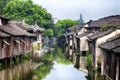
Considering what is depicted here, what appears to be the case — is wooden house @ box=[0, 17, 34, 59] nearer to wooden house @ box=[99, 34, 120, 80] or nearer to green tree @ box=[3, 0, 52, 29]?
wooden house @ box=[99, 34, 120, 80]

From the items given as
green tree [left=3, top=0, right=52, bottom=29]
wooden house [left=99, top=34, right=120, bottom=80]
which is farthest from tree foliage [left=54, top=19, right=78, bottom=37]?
wooden house [left=99, top=34, right=120, bottom=80]

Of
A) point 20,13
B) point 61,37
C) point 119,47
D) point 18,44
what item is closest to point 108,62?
point 119,47

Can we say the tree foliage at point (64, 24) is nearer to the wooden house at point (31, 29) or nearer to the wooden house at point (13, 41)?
the wooden house at point (31, 29)

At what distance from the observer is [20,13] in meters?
109

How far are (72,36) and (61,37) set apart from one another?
40.9 m

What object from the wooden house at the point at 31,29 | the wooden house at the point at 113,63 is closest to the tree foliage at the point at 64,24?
the wooden house at the point at 31,29

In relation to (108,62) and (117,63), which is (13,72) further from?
(117,63)

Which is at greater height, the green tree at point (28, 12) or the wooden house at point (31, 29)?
the green tree at point (28, 12)

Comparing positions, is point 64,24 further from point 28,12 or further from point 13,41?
point 13,41

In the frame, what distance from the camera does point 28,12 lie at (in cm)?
11012

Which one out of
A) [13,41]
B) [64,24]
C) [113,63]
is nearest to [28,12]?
[64,24]

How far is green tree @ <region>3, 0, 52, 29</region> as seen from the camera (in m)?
109

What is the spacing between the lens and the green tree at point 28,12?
356 feet

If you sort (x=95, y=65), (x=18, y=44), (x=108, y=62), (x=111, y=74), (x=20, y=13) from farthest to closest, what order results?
(x=20, y=13), (x=18, y=44), (x=95, y=65), (x=108, y=62), (x=111, y=74)
